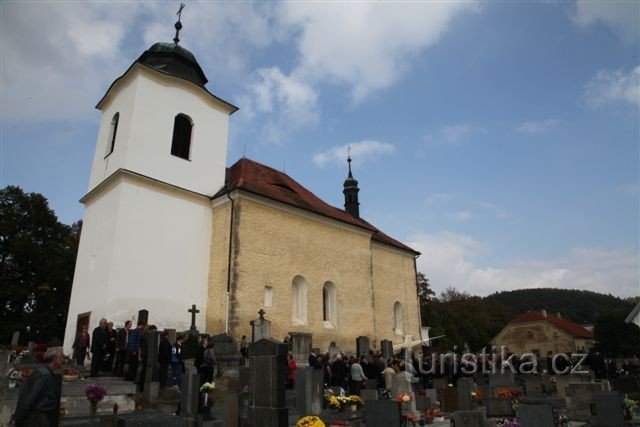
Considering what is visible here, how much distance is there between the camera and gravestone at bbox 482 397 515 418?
10219 millimetres

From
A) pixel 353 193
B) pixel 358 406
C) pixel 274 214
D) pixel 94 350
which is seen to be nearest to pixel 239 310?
pixel 274 214

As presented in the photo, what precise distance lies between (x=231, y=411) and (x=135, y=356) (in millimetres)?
4964

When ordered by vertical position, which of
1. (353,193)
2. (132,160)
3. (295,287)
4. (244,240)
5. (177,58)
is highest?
(177,58)

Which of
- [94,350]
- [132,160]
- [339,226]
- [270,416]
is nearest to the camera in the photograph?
[270,416]

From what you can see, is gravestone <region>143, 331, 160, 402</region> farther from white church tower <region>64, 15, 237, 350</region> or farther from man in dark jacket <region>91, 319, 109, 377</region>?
white church tower <region>64, 15, 237, 350</region>

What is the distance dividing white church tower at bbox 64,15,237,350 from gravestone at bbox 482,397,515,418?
33.8ft

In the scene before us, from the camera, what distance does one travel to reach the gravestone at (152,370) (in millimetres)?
10180

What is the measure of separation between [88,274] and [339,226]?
10702 mm

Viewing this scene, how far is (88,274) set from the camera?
16344 millimetres

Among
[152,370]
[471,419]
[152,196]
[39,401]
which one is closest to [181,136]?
[152,196]

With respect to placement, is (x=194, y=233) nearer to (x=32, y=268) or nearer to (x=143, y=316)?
(x=143, y=316)

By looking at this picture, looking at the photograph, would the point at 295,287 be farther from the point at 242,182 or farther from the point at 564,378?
the point at 564,378

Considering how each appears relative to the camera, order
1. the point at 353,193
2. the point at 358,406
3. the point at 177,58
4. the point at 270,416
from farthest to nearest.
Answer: the point at 353,193 → the point at 177,58 → the point at 358,406 → the point at 270,416

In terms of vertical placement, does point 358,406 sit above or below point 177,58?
below
